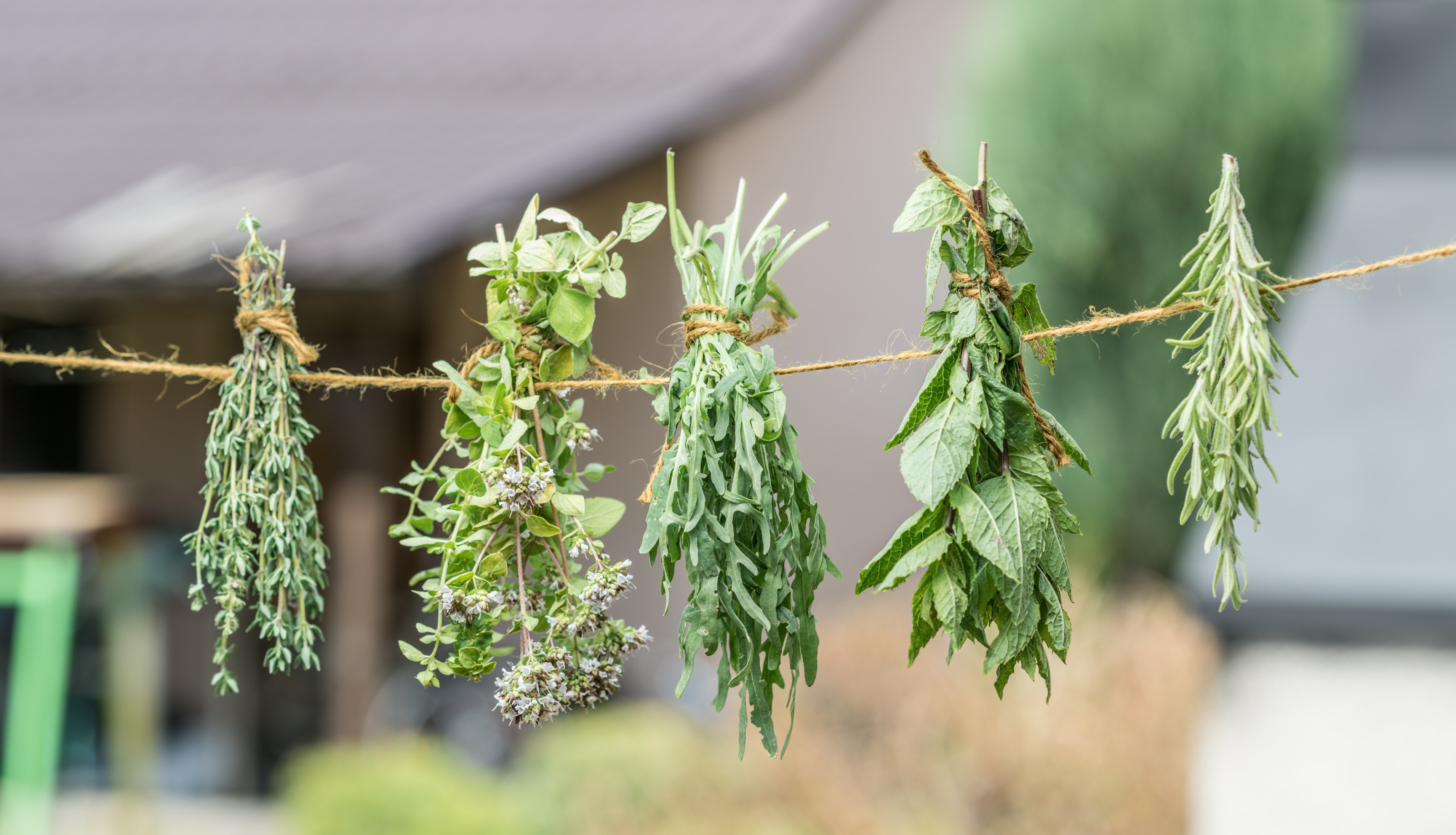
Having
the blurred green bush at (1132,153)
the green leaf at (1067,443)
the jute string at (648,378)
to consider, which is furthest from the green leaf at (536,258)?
the blurred green bush at (1132,153)

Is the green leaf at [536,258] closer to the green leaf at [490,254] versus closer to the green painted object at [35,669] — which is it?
the green leaf at [490,254]

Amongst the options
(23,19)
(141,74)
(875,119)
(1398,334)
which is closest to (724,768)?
(1398,334)

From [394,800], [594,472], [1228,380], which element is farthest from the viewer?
[394,800]

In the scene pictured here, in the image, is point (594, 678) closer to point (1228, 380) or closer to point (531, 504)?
point (531, 504)

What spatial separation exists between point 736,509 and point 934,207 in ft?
0.94

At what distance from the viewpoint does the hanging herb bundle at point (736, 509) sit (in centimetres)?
84

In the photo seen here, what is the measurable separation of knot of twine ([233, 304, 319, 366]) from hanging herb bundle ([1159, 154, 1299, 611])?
0.75 meters

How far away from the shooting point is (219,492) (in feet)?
3.26

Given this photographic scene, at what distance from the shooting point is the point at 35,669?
3342 millimetres

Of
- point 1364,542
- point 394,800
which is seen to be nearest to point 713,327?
point 1364,542

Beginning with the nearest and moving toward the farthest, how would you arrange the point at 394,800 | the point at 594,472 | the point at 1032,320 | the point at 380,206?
the point at 1032,320, the point at 594,472, the point at 380,206, the point at 394,800

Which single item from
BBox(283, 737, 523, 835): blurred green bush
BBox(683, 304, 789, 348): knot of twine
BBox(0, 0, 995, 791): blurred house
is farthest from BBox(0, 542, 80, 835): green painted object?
BBox(683, 304, 789, 348): knot of twine

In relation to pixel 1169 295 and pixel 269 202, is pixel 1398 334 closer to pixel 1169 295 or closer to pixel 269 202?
pixel 1169 295

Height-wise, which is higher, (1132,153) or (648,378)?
(1132,153)
